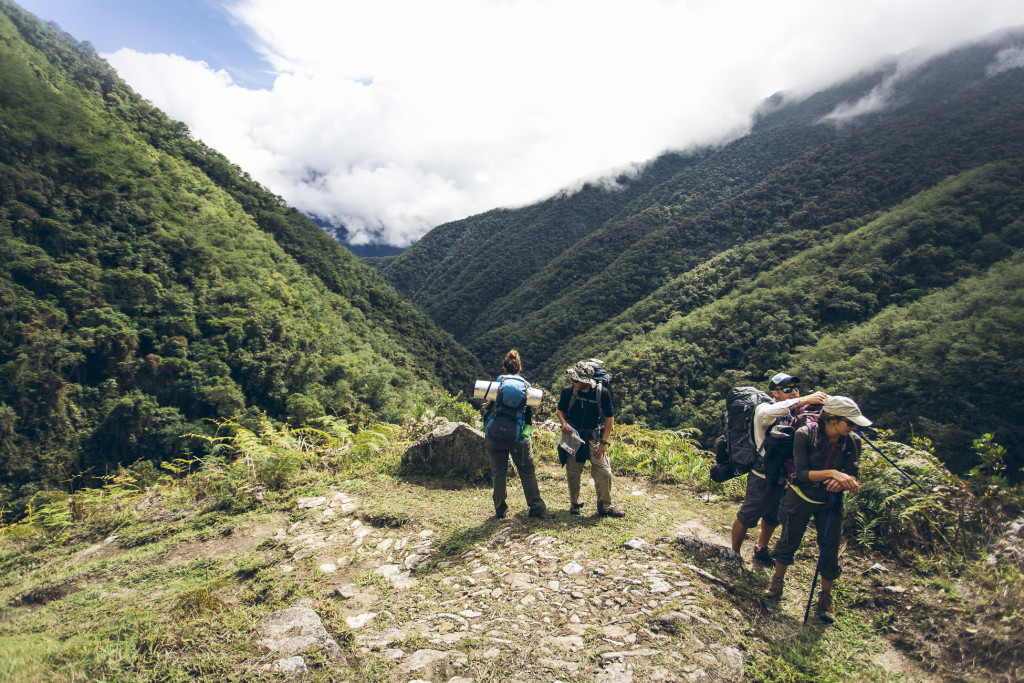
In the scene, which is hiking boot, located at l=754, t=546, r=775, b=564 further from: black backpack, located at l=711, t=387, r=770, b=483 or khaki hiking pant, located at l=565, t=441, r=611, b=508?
khaki hiking pant, located at l=565, t=441, r=611, b=508

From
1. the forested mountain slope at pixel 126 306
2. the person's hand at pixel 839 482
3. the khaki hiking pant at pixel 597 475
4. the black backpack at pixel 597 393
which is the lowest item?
the khaki hiking pant at pixel 597 475

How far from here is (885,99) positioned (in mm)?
147500

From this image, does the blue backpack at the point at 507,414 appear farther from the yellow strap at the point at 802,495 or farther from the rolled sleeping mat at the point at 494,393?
the yellow strap at the point at 802,495

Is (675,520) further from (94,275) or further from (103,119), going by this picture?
(103,119)

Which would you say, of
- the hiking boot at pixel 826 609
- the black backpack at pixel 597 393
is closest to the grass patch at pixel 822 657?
the hiking boot at pixel 826 609

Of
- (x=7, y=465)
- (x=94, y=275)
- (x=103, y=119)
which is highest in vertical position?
Answer: (x=103, y=119)

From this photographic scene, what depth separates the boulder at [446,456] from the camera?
7.13 meters

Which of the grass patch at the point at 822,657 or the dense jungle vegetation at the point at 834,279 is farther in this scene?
the dense jungle vegetation at the point at 834,279

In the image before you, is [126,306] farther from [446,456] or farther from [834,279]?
[834,279]

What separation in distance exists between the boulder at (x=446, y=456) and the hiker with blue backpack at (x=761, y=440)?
4.00 m

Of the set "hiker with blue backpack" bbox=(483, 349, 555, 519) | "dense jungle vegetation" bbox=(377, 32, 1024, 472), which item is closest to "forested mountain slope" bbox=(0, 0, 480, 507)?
"hiker with blue backpack" bbox=(483, 349, 555, 519)

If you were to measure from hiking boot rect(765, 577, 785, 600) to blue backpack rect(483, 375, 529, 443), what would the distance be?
2928mm

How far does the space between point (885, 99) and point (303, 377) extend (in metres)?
Answer: 209

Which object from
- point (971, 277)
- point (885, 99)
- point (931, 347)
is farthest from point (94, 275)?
point (885, 99)
